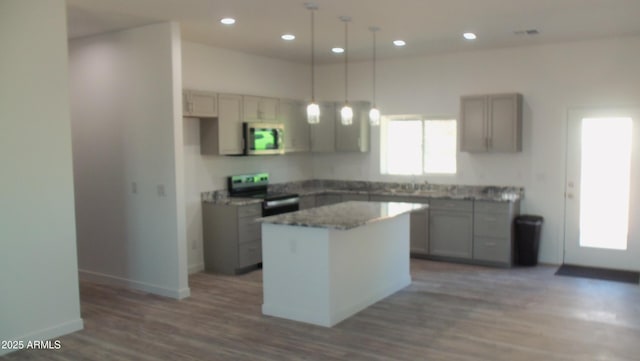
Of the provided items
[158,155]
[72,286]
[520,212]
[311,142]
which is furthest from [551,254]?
[72,286]

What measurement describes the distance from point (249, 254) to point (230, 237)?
0.34 m

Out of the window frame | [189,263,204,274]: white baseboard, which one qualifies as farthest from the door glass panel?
[189,263,204,274]: white baseboard

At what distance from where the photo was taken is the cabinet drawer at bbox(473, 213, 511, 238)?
6957mm

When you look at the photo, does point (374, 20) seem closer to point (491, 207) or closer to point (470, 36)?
point (470, 36)

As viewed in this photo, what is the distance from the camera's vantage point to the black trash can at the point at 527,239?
698cm

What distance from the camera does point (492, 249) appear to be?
7070 mm

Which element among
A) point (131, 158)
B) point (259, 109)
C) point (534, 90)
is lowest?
point (131, 158)

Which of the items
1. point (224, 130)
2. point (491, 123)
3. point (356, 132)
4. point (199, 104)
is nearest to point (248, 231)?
point (224, 130)

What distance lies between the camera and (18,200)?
4406 mm

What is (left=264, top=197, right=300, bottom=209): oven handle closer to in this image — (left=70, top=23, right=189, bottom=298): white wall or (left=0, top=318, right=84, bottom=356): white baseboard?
(left=70, top=23, right=189, bottom=298): white wall

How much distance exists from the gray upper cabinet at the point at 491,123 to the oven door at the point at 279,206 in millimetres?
2336

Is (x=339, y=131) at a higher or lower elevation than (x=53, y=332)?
higher

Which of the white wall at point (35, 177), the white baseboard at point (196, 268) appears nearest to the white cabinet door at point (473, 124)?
the white baseboard at point (196, 268)

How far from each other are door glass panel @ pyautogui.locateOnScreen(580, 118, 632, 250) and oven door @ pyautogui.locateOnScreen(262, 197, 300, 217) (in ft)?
11.9
